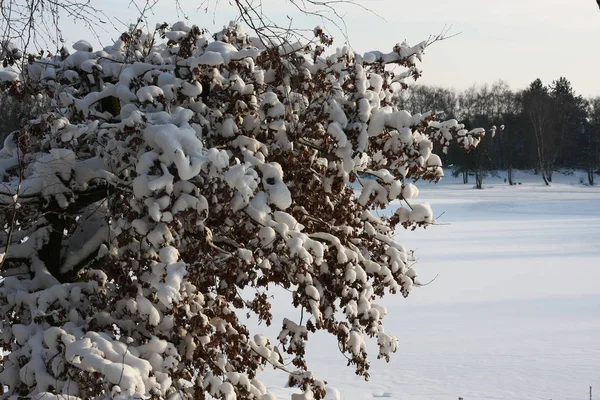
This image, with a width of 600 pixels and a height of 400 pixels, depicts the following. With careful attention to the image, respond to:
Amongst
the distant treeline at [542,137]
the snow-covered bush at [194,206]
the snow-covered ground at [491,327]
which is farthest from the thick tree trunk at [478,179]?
the snow-covered bush at [194,206]

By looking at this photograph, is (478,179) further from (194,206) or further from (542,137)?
(194,206)

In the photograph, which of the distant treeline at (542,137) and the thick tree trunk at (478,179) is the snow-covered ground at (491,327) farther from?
the distant treeline at (542,137)

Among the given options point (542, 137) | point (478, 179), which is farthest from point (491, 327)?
point (542, 137)

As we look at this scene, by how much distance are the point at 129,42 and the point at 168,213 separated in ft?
7.94

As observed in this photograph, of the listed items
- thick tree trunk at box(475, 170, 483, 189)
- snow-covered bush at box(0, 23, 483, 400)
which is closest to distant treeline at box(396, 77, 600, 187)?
thick tree trunk at box(475, 170, 483, 189)

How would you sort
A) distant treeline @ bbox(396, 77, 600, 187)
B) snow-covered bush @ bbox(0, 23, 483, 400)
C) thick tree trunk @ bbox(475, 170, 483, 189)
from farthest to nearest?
1. distant treeline @ bbox(396, 77, 600, 187)
2. thick tree trunk @ bbox(475, 170, 483, 189)
3. snow-covered bush @ bbox(0, 23, 483, 400)

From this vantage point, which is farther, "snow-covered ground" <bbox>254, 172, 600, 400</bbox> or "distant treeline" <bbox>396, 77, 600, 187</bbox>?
"distant treeline" <bbox>396, 77, 600, 187</bbox>

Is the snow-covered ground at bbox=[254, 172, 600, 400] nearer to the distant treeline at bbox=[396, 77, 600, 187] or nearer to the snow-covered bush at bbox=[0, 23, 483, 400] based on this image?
the snow-covered bush at bbox=[0, 23, 483, 400]

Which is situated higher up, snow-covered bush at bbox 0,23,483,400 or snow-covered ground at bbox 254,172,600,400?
snow-covered bush at bbox 0,23,483,400

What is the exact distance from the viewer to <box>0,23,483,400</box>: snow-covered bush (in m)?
4.61

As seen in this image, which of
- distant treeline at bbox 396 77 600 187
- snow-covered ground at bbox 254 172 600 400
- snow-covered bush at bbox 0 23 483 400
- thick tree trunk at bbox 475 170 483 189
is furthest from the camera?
distant treeline at bbox 396 77 600 187

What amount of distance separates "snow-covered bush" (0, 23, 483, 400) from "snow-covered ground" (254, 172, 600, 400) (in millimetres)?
3304

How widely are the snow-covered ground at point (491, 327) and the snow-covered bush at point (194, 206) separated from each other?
3.30 m

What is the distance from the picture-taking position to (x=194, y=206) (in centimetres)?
446
